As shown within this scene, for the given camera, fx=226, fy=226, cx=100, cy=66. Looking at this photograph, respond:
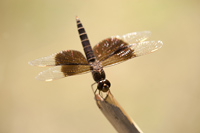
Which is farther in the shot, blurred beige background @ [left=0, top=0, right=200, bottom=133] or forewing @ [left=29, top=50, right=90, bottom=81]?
blurred beige background @ [left=0, top=0, right=200, bottom=133]

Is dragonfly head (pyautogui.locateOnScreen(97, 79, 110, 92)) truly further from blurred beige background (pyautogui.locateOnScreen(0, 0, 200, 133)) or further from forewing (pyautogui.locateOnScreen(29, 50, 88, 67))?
blurred beige background (pyautogui.locateOnScreen(0, 0, 200, 133))

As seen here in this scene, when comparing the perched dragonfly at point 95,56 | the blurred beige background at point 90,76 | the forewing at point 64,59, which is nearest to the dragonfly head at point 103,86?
the perched dragonfly at point 95,56

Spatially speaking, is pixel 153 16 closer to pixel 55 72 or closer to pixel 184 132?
pixel 184 132

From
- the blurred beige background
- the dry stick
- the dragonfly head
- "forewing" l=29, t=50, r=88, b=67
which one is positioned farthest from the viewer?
the blurred beige background

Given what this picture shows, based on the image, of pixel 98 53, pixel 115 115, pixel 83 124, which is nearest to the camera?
pixel 115 115

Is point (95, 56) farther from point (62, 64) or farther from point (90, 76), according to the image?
point (90, 76)

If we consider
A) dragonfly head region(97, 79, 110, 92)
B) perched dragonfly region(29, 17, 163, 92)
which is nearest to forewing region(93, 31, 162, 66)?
perched dragonfly region(29, 17, 163, 92)

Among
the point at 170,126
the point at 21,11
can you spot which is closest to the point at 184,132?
the point at 170,126
